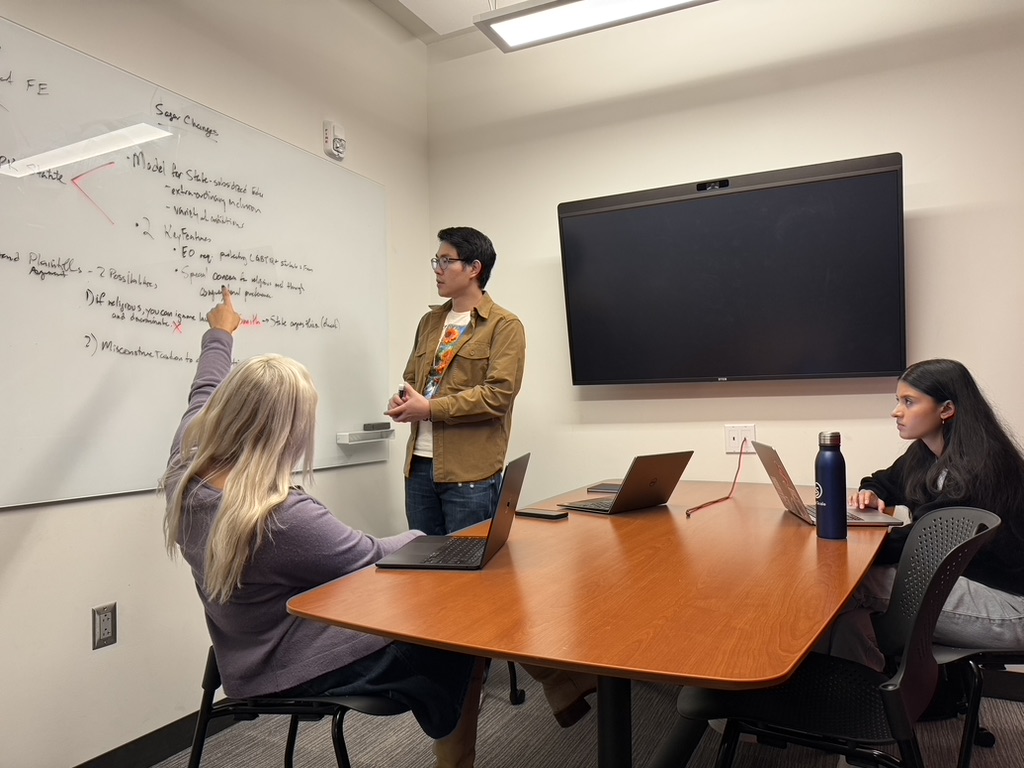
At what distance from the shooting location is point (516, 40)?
8.80ft

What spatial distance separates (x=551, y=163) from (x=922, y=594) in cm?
265

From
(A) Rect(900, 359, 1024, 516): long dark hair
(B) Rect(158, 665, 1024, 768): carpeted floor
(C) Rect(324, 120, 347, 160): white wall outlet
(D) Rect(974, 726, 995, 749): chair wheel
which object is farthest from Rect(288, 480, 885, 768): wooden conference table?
(C) Rect(324, 120, 347, 160): white wall outlet

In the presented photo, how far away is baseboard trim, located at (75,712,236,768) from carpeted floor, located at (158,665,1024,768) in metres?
0.04

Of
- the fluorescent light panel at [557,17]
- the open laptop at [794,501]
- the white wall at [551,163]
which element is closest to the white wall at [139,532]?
the white wall at [551,163]

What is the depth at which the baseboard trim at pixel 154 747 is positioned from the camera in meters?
2.07

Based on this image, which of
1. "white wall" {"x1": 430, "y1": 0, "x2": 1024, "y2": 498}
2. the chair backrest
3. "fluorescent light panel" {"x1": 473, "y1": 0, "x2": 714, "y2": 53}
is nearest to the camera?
the chair backrest

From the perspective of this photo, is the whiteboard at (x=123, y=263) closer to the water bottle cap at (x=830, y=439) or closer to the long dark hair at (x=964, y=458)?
the water bottle cap at (x=830, y=439)

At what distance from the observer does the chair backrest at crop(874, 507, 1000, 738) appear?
46.9 inches

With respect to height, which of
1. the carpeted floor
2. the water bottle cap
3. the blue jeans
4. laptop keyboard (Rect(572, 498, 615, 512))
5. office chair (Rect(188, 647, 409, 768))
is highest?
the water bottle cap

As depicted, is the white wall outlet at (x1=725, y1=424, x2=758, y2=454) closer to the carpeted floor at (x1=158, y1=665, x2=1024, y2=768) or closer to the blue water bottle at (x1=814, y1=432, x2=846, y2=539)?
the carpeted floor at (x1=158, y1=665, x2=1024, y2=768)

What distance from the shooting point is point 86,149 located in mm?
2078

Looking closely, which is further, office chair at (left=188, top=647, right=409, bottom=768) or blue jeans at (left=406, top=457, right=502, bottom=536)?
→ blue jeans at (left=406, top=457, right=502, bottom=536)

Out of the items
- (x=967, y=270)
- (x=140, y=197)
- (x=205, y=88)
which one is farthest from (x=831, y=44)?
(x=140, y=197)

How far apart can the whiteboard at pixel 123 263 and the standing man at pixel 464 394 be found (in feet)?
1.56
